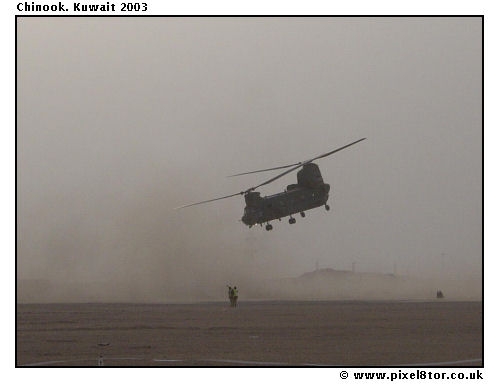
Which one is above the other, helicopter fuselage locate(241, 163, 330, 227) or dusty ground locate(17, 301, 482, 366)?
helicopter fuselage locate(241, 163, 330, 227)

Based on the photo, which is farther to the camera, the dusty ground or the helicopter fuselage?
the helicopter fuselage

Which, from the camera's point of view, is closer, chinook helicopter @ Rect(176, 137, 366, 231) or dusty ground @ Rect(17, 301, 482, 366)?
dusty ground @ Rect(17, 301, 482, 366)

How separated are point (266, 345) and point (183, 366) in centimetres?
831

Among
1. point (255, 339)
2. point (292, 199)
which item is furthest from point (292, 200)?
point (255, 339)

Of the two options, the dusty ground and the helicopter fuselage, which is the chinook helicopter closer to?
the helicopter fuselage

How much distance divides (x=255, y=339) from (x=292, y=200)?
123ft

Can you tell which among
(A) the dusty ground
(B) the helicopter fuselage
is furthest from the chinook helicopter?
(A) the dusty ground

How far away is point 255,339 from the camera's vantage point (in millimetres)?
45125

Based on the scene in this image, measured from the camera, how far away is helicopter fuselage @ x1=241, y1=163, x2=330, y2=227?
3238 inches

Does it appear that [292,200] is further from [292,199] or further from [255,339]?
[255,339]

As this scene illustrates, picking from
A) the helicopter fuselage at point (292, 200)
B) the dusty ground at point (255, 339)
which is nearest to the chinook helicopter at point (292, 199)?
the helicopter fuselage at point (292, 200)

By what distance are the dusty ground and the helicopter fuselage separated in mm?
15948
